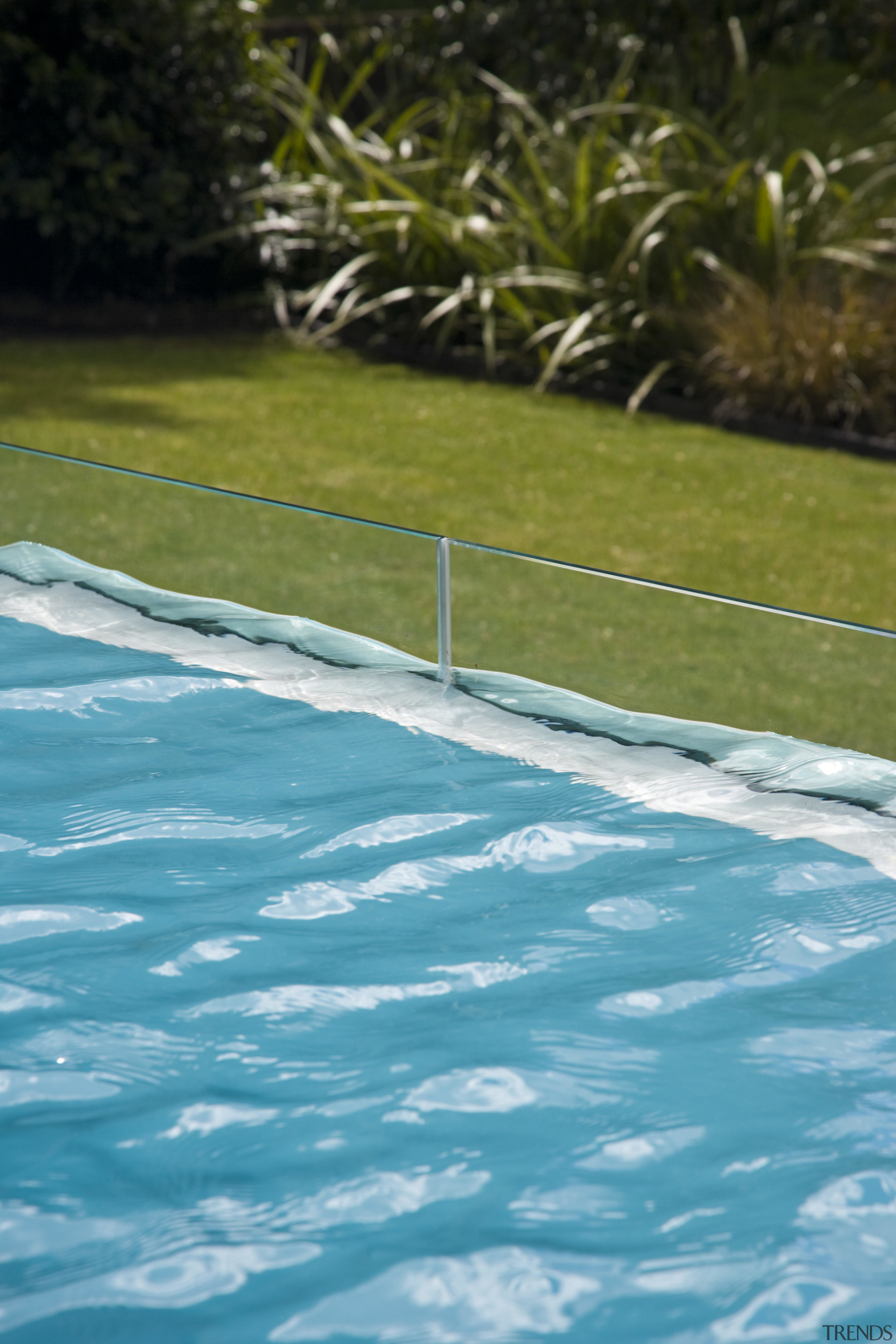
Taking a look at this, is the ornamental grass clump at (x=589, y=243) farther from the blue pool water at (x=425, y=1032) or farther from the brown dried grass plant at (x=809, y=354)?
the blue pool water at (x=425, y=1032)

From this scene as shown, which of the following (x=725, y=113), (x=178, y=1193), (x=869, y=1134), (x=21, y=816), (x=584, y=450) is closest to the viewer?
(x=178, y=1193)

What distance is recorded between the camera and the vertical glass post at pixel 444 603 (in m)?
3.44

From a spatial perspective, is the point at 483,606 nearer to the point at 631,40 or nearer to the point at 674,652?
the point at 674,652

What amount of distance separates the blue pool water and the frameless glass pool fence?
0.50 feet

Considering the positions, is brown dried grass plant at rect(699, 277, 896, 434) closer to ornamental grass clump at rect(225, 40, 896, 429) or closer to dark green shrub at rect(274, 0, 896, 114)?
ornamental grass clump at rect(225, 40, 896, 429)

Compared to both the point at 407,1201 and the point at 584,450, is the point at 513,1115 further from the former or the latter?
the point at 584,450

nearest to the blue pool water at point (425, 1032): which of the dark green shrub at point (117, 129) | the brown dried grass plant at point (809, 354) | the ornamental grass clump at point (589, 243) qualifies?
the brown dried grass plant at point (809, 354)

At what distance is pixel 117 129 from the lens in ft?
27.8

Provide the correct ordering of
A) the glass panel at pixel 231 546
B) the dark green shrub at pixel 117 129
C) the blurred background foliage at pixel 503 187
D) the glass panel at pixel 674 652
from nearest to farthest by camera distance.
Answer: the glass panel at pixel 674 652
the glass panel at pixel 231 546
the blurred background foliage at pixel 503 187
the dark green shrub at pixel 117 129

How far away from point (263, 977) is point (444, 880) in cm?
46

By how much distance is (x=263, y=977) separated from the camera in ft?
8.20

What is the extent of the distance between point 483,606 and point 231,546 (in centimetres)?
80

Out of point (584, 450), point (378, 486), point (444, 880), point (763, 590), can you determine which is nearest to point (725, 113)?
point (584, 450)

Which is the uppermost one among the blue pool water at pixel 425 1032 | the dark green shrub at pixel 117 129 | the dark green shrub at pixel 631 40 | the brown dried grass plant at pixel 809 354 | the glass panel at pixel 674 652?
the dark green shrub at pixel 631 40
